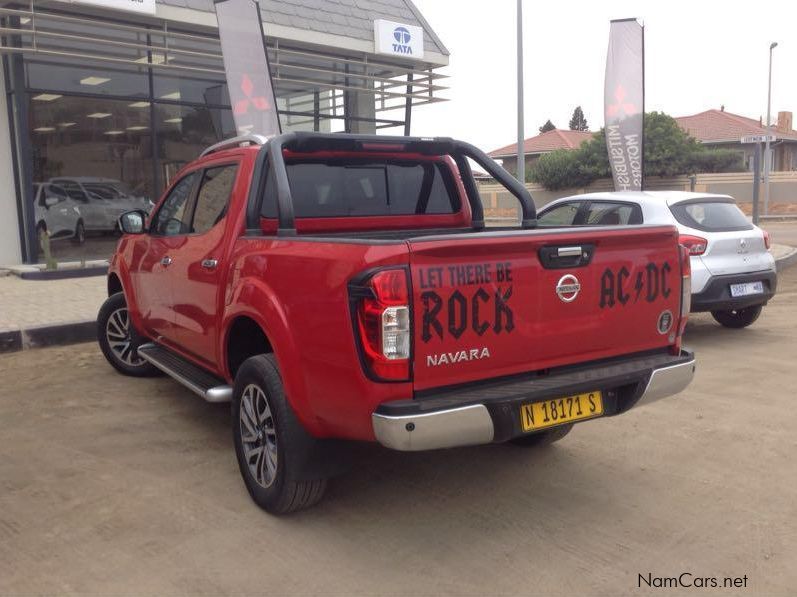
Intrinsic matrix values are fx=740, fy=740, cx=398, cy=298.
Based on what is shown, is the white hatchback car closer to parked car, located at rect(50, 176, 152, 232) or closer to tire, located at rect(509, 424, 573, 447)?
tire, located at rect(509, 424, 573, 447)

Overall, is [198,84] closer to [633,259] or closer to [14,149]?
[14,149]

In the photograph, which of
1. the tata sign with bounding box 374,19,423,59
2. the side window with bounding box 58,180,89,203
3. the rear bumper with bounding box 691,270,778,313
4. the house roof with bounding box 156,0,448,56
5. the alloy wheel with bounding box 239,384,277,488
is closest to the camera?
the alloy wheel with bounding box 239,384,277,488

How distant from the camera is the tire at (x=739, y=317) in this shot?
25.9ft

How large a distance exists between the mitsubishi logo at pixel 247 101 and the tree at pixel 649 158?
29484 mm

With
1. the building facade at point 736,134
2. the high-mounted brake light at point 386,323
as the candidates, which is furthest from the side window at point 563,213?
the building facade at point 736,134

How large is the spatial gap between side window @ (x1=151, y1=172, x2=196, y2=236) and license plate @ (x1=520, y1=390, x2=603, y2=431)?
268cm

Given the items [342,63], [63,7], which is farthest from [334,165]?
[342,63]

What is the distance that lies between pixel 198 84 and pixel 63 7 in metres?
3.11

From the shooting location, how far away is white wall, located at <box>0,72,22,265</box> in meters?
12.4

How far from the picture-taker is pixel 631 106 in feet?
46.3

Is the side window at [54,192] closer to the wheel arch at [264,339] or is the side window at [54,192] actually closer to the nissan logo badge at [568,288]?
the wheel arch at [264,339]

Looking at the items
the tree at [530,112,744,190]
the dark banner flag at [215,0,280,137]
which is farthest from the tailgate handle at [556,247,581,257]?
the tree at [530,112,744,190]

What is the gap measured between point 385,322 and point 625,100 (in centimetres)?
1271

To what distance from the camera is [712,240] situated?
7.07m
